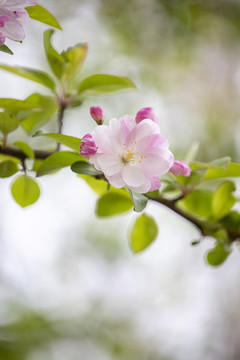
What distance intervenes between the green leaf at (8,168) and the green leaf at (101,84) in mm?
199

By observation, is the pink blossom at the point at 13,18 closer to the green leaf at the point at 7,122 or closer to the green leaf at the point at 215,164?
the green leaf at the point at 7,122

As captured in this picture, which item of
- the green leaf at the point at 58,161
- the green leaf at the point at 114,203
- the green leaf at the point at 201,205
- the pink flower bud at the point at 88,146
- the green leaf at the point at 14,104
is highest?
the green leaf at the point at 201,205

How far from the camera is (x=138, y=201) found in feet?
1.61

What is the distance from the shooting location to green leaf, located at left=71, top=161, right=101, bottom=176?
0.50 m

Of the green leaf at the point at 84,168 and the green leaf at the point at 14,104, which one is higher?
the green leaf at the point at 14,104

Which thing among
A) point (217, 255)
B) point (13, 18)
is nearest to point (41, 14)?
point (13, 18)

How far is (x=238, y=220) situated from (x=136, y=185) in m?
0.30

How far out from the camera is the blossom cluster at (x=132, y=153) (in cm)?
50

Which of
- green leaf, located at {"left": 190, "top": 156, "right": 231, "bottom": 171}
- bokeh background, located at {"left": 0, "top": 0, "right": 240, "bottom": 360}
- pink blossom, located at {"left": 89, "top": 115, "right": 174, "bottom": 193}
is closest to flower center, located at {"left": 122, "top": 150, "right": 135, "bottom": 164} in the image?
pink blossom, located at {"left": 89, "top": 115, "right": 174, "bottom": 193}

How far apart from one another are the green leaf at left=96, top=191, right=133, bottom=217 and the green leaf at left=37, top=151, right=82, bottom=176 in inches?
7.1

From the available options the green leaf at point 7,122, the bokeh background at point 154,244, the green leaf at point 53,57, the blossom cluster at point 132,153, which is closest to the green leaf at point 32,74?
the green leaf at point 53,57

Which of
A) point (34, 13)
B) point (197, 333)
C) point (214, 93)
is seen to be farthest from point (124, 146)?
point (214, 93)

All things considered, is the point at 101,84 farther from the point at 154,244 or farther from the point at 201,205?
the point at 154,244

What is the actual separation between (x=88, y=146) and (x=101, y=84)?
26cm
